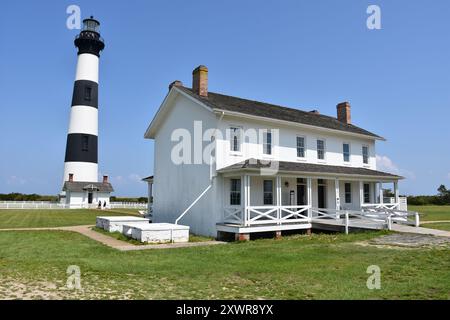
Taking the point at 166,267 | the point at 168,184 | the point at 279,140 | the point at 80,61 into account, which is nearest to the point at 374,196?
the point at 279,140

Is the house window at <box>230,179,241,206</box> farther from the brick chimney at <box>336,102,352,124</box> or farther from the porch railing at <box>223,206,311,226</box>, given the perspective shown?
the brick chimney at <box>336,102,352,124</box>

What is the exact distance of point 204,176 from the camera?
18.2 meters

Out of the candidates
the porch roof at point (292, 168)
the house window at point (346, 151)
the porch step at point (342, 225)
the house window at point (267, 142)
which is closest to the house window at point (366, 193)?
the porch roof at point (292, 168)

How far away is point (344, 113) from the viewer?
26984 millimetres

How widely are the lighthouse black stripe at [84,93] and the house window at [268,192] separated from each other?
34.1 m

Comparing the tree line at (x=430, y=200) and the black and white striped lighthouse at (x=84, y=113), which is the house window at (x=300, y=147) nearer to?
the black and white striped lighthouse at (x=84, y=113)

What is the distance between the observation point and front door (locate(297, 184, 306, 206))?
20.7 meters

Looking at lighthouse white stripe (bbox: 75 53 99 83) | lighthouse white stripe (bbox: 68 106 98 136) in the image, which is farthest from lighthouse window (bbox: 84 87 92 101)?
lighthouse white stripe (bbox: 75 53 99 83)

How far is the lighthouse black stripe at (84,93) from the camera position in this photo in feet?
149

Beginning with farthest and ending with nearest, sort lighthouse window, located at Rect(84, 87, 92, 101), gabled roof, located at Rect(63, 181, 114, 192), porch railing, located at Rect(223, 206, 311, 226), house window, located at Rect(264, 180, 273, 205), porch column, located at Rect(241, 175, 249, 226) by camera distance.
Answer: gabled roof, located at Rect(63, 181, 114, 192) < lighthouse window, located at Rect(84, 87, 92, 101) < house window, located at Rect(264, 180, 273, 205) < porch railing, located at Rect(223, 206, 311, 226) < porch column, located at Rect(241, 175, 249, 226)

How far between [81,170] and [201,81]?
107ft
